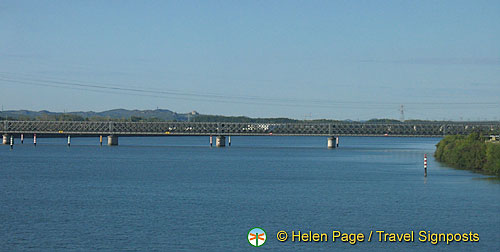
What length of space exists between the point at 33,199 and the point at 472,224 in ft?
105

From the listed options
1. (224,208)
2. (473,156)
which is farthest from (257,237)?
(473,156)

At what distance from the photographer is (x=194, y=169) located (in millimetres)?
98375

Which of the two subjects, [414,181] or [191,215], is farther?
[414,181]

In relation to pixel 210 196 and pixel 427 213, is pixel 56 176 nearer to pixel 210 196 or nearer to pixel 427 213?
pixel 210 196

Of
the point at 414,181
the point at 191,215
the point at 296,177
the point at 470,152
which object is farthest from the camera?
the point at 470,152

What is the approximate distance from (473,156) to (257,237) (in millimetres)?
62221

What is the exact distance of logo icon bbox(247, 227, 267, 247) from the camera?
3950 centimetres

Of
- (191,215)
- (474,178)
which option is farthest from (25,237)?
(474,178)

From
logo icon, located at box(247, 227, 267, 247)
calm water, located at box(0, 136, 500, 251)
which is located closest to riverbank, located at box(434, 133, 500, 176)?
calm water, located at box(0, 136, 500, 251)

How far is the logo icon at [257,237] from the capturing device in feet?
130

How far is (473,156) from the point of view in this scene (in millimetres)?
96938

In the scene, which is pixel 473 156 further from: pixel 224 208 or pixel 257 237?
pixel 257 237

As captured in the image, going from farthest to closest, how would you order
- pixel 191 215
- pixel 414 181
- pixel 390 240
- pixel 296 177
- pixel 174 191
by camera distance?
pixel 296 177 → pixel 414 181 → pixel 174 191 → pixel 191 215 → pixel 390 240

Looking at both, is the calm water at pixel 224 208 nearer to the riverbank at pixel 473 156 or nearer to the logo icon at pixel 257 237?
the logo icon at pixel 257 237
